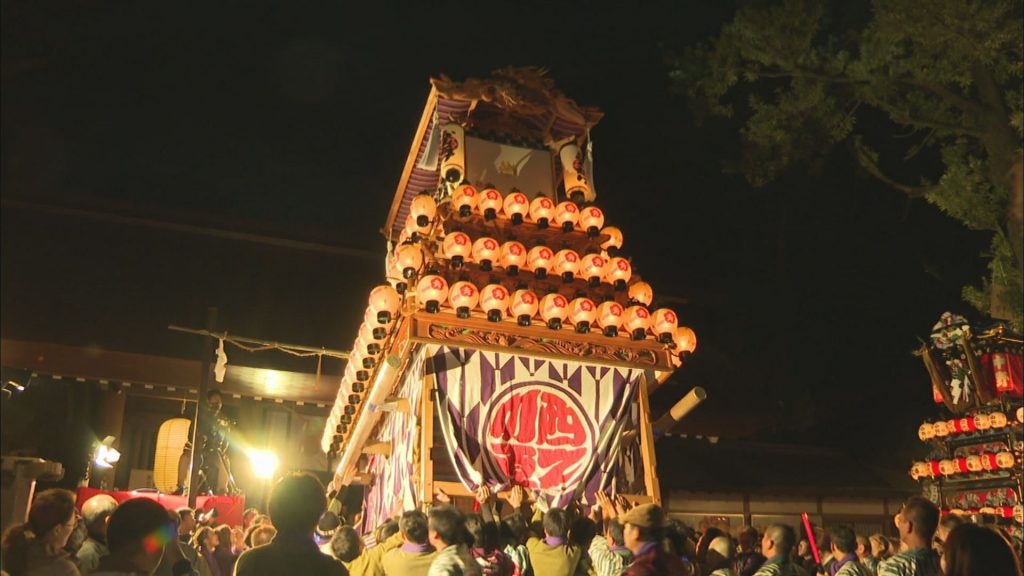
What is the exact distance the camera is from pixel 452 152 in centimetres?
1042

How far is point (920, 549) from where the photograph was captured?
168 inches

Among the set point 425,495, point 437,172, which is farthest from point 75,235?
point 425,495

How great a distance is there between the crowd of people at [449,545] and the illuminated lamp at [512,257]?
7.74ft

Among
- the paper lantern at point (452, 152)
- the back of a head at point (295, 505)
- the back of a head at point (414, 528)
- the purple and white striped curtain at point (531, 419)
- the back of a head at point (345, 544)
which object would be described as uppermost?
the paper lantern at point (452, 152)

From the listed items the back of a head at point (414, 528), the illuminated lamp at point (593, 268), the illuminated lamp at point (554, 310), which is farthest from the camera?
the illuminated lamp at point (593, 268)

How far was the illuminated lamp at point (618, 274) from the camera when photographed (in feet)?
29.5

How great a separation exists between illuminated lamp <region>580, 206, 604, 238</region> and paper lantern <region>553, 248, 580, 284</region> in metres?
0.56

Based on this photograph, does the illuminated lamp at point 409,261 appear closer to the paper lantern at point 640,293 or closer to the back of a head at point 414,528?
the paper lantern at point 640,293

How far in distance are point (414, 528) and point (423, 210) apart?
4.69 metres

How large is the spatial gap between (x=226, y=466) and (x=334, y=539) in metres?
9.73

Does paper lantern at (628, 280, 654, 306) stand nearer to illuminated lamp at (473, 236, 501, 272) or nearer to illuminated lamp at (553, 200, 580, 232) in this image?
illuminated lamp at (553, 200, 580, 232)

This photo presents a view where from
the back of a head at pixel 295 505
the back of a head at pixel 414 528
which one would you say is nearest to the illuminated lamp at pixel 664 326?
the back of a head at pixel 414 528

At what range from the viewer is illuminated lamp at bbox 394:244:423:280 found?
850 centimetres

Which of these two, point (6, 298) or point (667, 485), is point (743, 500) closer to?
point (667, 485)
